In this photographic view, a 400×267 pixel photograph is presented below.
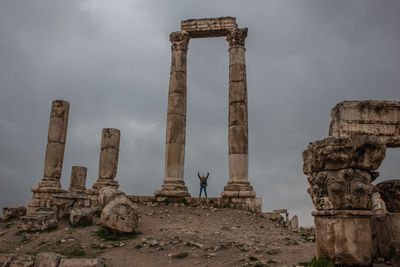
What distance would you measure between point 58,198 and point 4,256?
550cm

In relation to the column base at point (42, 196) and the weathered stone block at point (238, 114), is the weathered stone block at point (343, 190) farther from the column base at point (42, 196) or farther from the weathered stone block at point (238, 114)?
the column base at point (42, 196)

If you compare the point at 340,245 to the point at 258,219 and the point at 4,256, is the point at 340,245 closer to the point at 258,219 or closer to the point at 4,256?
the point at 4,256

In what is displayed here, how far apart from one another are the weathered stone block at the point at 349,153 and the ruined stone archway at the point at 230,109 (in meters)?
9.88

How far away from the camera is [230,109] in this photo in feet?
56.2

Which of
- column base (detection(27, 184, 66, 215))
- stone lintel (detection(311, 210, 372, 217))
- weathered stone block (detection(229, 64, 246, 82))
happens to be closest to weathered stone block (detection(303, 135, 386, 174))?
stone lintel (detection(311, 210, 372, 217))

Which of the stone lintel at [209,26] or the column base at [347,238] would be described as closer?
the column base at [347,238]

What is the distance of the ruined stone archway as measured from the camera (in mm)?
16203

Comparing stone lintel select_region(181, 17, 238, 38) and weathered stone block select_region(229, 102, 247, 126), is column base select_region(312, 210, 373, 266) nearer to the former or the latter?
weathered stone block select_region(229, 102, 247, 126)

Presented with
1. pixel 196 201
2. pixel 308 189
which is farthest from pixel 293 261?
pixel 196 201

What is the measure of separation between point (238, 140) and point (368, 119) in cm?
970

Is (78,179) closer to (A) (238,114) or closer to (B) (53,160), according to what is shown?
(B) (53,160)

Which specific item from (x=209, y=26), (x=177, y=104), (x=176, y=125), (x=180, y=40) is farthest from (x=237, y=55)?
(x=176, y=125)

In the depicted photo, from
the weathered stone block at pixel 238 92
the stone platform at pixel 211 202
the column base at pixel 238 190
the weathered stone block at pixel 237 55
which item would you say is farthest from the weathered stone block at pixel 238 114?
the stone platform at pixel 211 202

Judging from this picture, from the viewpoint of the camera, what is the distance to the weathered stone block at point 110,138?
62.7ft
